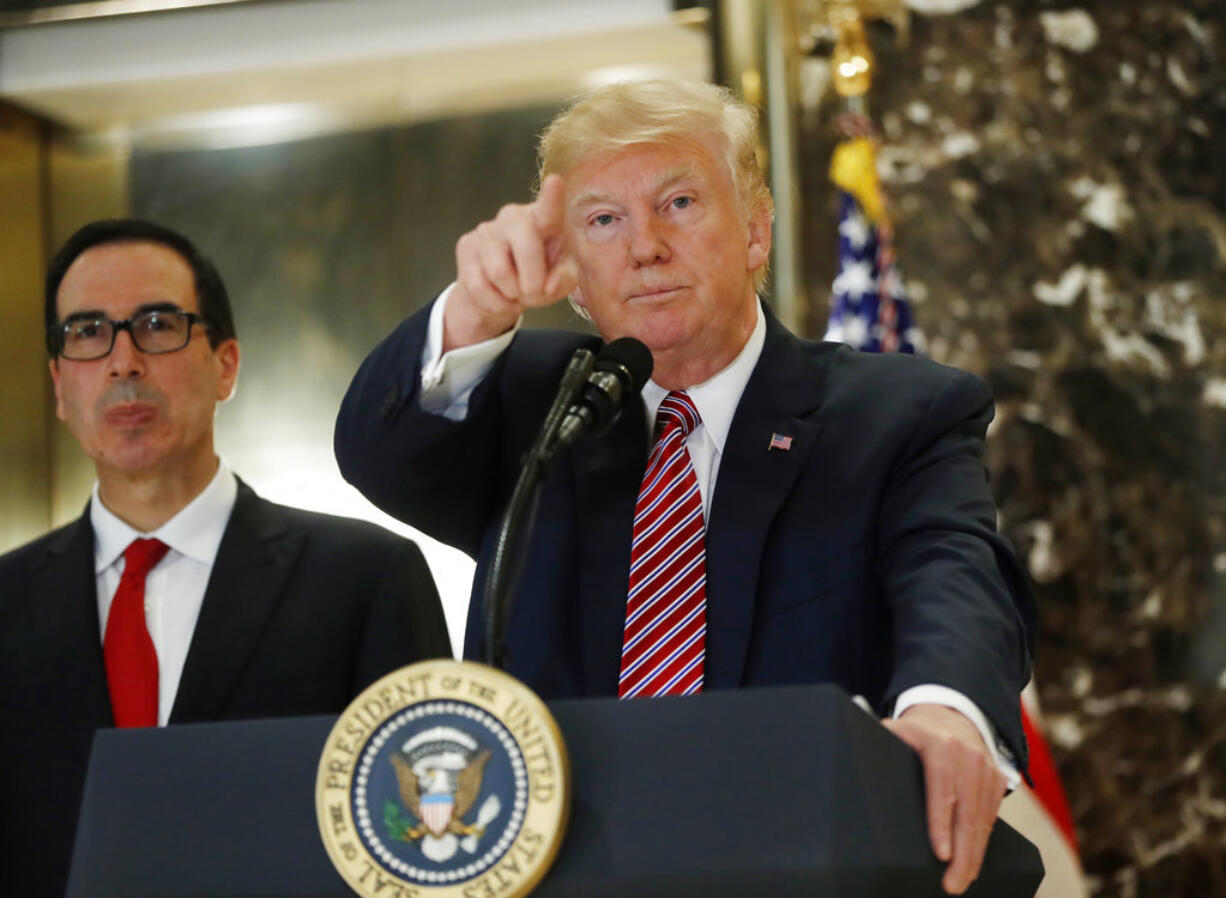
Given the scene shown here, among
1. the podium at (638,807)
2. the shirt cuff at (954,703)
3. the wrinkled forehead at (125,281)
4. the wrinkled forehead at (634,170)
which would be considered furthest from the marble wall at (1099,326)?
the podium at (638,807)

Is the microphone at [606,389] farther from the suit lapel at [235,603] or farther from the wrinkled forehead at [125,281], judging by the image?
the wrinkled forehead at [125,281]

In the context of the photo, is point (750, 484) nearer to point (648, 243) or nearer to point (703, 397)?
point (703, 397)

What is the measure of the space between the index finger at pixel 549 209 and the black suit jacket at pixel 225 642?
1305mm

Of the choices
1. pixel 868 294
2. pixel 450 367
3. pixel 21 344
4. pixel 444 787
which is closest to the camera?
pixel 444 787

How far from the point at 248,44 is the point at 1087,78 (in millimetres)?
2730

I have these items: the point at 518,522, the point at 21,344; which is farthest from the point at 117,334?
the point at 21,344

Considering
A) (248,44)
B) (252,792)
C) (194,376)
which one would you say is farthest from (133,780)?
(248,44)

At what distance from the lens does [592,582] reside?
6.08ft

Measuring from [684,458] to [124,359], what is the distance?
4.54 feet

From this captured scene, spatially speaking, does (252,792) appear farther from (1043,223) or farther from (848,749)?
(1043,223)

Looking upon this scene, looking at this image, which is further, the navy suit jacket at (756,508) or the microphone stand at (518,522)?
the navy suit jacket at (756,508)

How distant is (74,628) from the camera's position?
8.88ft

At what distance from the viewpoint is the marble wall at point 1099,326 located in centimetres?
452

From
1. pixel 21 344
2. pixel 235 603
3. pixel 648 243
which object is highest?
pixel 648 243
